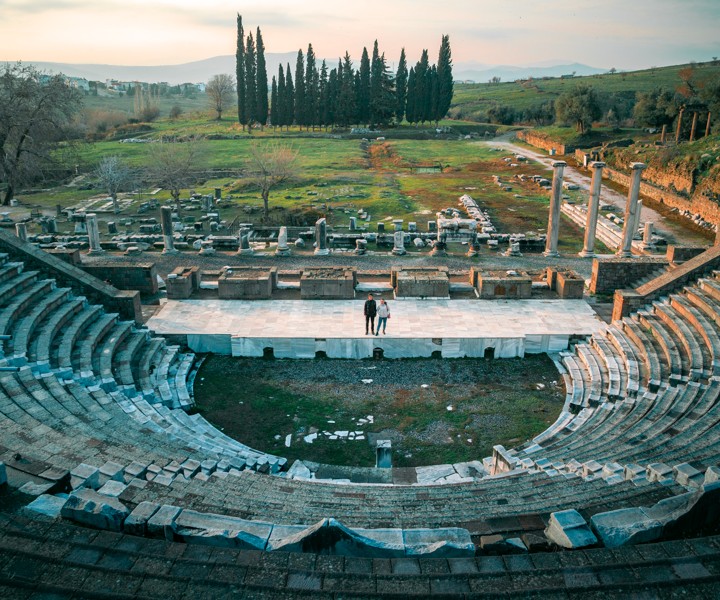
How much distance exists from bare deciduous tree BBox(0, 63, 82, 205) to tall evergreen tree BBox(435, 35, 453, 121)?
51.2 m

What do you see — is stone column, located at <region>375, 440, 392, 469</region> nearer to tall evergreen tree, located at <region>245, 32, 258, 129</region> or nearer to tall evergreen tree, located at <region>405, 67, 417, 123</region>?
tall evergreen tree, located at <region>245, 32, 258, 129</region>

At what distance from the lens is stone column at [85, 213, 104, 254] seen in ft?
85.0

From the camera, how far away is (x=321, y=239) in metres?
26.1

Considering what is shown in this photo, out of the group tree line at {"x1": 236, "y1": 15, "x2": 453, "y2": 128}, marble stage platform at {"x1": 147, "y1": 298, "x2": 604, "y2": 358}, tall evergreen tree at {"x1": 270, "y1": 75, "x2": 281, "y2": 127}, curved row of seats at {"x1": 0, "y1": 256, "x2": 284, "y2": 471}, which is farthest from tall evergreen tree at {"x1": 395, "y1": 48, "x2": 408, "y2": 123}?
curved row of seats at {"x1": 0, "y1": 256, "x2": 284, "y2": 471}

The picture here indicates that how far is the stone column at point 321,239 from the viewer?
25766 mm

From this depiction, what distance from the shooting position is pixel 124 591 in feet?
17.0

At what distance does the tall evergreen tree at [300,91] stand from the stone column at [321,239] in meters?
53.4

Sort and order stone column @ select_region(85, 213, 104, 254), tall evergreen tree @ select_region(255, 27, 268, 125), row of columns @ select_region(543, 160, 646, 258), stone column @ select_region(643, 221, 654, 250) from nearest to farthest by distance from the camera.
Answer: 1. row of columns @ select_region(543, 160, 646, 258)
2. stone column @ select_region(85, 213, 104, 254)
3. stone column @ select_region(643, 221, 654, 250)
4. tall evergreen tree @ select_region(255, 27, 268, 125)

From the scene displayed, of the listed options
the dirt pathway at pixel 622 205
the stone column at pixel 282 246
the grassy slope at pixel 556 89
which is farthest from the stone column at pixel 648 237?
the grassy slope at pixel 556 89

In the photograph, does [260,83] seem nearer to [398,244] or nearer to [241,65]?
[241,65]

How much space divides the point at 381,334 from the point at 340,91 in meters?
66.4

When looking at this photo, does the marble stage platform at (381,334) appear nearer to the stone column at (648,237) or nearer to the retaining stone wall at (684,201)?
the stone column at (648,237)

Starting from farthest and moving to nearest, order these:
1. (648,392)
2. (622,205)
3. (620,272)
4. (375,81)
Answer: (375,81), (622,205), (620,272), (648,392)

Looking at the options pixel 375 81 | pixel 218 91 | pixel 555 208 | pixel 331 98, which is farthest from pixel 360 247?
pixel 218 91
